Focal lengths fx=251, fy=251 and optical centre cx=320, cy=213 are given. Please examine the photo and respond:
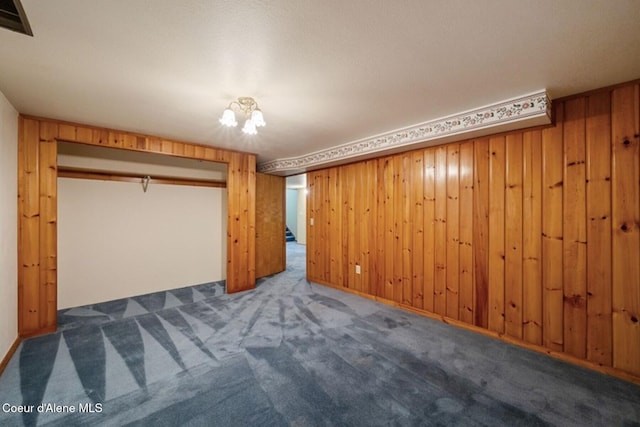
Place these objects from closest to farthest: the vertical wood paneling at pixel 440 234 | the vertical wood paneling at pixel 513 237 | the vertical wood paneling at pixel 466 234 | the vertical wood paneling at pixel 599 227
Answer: the vertical wood paneling at pixel 599 227 < the vertical wood paneling at pixel 513 237 < the vertical wood paneling at pixel 466 234 < the vertical wood paneling at pixel 440 234

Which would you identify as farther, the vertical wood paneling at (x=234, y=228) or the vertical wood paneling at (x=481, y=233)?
the vertical wood paneling at (x=234, y=228)

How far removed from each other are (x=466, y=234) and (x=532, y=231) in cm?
55

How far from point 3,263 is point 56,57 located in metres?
1.80

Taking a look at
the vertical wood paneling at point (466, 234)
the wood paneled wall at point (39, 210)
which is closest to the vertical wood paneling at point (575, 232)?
the vertical wood paneling at point (466, 234)

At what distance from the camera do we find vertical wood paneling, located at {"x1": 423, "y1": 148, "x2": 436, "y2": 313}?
117 inches

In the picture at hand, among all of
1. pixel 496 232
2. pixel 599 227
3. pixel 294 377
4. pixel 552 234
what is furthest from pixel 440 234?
pixel 294 377

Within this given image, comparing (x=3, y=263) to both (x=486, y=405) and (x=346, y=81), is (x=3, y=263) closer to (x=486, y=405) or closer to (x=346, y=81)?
(x=346, y=81)

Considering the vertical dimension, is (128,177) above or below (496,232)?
above

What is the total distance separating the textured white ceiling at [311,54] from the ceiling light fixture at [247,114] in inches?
3.3

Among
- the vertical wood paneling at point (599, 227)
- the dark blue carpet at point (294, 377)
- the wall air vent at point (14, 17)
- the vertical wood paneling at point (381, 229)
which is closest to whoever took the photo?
the wall air vent at point (14, 17)

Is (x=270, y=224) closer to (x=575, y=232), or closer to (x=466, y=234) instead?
(x=466, y=234)

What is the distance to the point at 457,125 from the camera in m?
2.45

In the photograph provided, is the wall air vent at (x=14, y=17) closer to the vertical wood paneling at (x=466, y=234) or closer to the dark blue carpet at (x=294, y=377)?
the dark blue carpet at (x=294, y=377)

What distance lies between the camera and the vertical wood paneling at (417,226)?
3.07m
